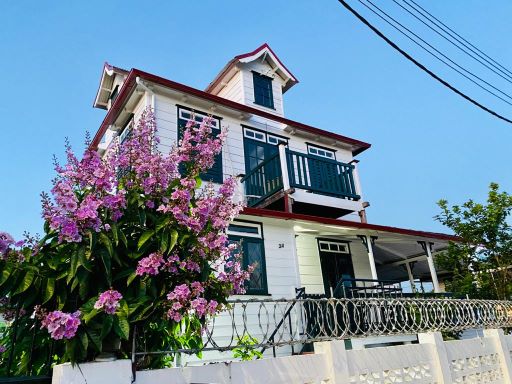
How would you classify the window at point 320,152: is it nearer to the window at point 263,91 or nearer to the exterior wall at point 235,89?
the window at point 263,91

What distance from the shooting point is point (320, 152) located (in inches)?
580

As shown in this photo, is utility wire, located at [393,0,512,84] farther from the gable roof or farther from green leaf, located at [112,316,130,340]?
the gable roof

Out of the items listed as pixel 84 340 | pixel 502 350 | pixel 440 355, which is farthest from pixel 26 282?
pixel 502 350

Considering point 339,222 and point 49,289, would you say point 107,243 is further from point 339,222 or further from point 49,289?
point 339,222

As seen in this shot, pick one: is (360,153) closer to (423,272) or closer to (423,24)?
(423,272)

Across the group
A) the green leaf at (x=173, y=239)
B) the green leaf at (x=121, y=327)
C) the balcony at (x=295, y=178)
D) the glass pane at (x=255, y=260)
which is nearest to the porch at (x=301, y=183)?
the balcony at (x=295, y=178)

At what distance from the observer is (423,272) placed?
1852 centimetres

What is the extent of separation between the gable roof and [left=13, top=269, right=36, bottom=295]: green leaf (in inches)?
496

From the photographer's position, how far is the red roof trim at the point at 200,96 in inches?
431

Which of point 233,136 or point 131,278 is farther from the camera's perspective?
point 233,136

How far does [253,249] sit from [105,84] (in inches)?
357

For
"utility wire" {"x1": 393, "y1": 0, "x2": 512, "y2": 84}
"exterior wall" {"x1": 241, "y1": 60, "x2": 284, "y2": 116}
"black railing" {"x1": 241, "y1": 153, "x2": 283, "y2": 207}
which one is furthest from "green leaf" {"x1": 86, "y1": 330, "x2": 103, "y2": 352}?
"exterior wall" {"x1": 241, "y1": 60, "x2": 284, "y2": 116}

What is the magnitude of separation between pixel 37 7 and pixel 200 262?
752 centimetres

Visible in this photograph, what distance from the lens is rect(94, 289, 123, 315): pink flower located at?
98.3 inches
